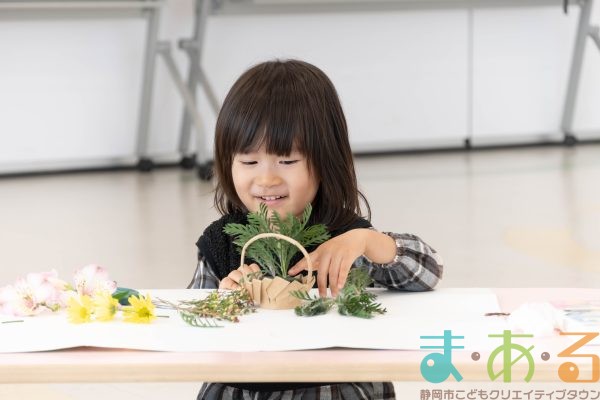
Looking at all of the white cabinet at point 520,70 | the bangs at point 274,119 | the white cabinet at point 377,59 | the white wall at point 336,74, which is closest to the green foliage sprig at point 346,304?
the bangs at point 274,119

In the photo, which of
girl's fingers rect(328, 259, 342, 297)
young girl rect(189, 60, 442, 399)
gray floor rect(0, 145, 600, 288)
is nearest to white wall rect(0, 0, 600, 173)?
gray floor rect(0, 145, 600, 288)

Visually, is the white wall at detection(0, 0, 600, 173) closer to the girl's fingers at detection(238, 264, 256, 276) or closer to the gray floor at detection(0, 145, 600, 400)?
the gray floor at detection(0, 145, 600, 400)

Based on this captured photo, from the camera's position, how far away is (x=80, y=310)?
1.27m

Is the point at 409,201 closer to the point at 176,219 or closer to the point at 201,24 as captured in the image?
the point at 176,219

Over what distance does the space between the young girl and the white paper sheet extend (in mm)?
185

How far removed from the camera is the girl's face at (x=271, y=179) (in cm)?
A: 161

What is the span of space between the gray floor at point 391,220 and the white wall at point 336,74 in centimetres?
31

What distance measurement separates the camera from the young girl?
155 cm

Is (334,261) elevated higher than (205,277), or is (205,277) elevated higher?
(334,261)

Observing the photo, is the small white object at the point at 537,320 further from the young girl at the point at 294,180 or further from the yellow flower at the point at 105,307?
the yellow flower at the point at 105,307

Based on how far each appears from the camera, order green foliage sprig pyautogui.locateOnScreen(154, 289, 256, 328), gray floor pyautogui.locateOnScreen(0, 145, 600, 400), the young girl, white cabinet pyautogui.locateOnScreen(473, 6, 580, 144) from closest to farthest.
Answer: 1. green foliage sprig pyautogui.locateOnScreen(154, 289, 256, 328)
2. the young girl
3. gray floor pyautogui.locateOnScreen(0, 145, 600, 400)
4. white cabinet pyautogui.locateOnScreen(473, 6, 580, 144)

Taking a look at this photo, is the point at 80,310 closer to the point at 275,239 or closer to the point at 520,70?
the point at 275,239

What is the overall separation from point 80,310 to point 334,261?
32 centimetres

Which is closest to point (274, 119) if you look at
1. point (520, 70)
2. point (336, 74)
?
point (336, 74)
